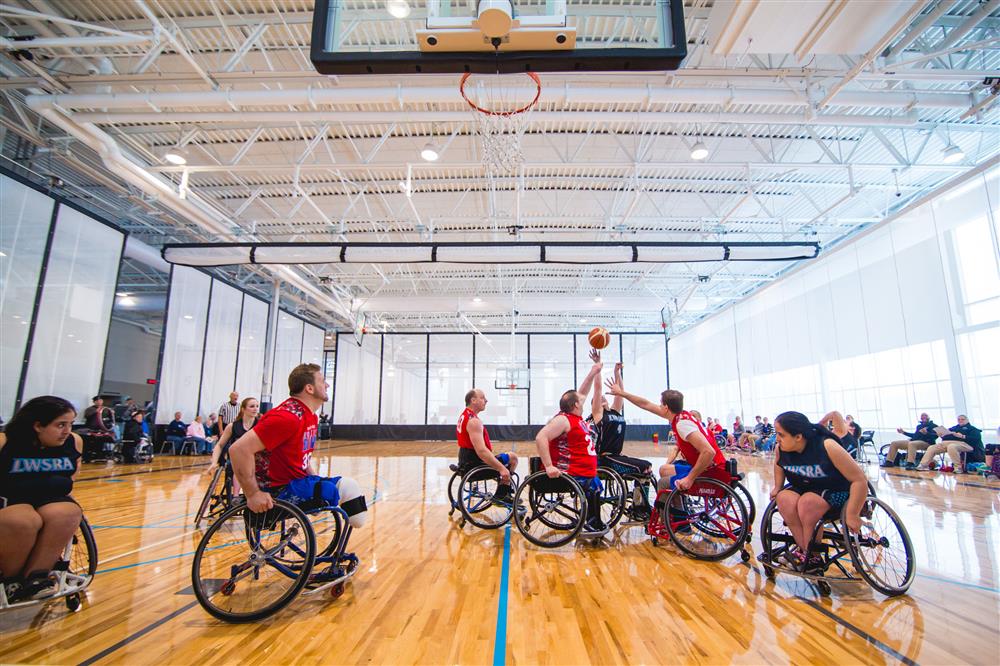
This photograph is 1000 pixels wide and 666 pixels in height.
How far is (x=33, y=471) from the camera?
226 cm

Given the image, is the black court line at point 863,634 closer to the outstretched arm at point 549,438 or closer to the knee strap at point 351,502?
the outstretched arm at point 549,438

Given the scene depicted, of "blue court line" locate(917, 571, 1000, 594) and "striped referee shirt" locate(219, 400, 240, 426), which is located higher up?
"striped referee shirt" locate(219, 400, 240, 426)

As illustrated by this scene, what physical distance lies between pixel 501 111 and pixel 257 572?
5.61 metres

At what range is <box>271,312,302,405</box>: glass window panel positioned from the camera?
15391 mm

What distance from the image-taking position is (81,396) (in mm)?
8992

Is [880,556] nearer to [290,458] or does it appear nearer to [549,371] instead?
[290,458]

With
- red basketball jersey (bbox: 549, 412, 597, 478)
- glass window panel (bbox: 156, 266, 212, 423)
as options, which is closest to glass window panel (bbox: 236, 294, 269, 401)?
glass window panel (bbox: 156, 266, 212, 423)

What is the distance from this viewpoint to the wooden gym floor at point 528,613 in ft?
6.40

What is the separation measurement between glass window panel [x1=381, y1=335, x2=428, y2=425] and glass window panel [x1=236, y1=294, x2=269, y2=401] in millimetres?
5296

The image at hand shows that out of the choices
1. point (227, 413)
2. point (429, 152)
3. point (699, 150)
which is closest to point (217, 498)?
point (227, 413)

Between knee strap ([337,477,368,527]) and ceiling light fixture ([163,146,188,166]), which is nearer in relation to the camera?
knee strap ([337,477,368,527])

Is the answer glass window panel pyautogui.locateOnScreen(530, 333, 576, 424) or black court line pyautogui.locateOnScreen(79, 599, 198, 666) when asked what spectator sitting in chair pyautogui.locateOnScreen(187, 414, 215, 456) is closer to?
black court line pyautogui.locateOnScreen(79, 599, 198, 666)

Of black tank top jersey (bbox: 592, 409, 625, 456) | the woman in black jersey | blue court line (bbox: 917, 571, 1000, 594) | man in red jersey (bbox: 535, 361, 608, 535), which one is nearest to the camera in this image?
blue court line (bbox: 917, 571, 1000, 594)

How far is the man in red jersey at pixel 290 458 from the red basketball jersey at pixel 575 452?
153cm
